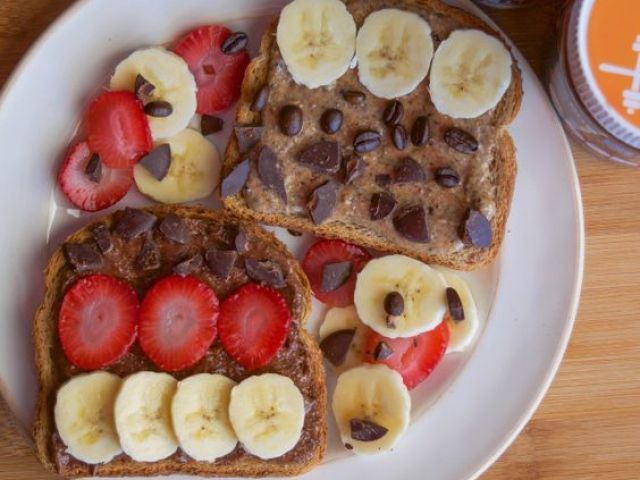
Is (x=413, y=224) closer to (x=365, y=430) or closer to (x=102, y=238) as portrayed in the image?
(x=365, y=430)

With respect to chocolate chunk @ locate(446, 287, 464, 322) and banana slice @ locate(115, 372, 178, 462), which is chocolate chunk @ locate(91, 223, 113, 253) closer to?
banana slice @ locate(115, 372, 178, 462)

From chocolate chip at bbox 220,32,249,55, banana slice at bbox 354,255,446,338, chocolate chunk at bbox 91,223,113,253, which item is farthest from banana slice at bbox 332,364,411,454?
chocolate chip at bbox 220,32,249,55

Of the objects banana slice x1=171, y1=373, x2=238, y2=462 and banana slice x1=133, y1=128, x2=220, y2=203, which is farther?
banana slice x1=133, y1=128, x2=220, y2=203

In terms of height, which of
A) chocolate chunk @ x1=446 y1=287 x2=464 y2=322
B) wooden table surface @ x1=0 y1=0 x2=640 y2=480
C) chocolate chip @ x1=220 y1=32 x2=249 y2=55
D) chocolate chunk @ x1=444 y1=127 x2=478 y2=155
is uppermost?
chocolate chip @ x1=220 y1=32 x2=249 y2=55

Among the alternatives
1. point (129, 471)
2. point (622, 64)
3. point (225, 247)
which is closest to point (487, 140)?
point (622, 64)

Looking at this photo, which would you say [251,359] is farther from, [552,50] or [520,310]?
[552,50]

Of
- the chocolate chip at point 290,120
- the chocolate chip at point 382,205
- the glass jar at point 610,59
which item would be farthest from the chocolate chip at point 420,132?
the glass jar at point 610,59
